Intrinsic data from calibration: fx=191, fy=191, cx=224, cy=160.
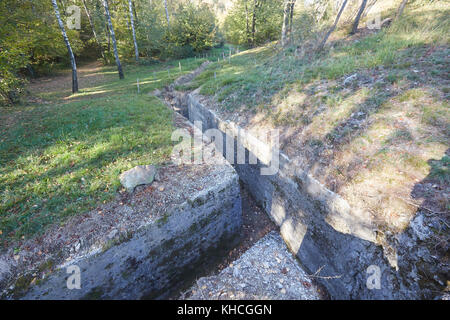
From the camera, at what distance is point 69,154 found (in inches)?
200

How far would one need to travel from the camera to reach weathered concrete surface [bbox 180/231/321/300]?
11.7ft

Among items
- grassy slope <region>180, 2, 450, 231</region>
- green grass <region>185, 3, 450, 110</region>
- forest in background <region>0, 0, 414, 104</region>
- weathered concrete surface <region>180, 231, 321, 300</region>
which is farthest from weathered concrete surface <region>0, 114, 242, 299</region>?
forest in background <region>0, 0, 414, 104</region>

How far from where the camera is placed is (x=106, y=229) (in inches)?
134

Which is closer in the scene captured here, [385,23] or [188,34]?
[385,23]

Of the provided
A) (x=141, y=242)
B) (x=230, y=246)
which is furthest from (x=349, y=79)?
(x=141, y=242)

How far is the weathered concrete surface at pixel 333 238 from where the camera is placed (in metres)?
2.80

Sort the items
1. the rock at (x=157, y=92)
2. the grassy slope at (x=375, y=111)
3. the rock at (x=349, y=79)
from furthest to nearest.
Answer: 1. the rock at (x=157, y=92)
2. the rock at (x=349, y=79)
3. the grassy slope at (x=375, y=111)

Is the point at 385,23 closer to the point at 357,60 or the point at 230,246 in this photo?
the point at 357,60

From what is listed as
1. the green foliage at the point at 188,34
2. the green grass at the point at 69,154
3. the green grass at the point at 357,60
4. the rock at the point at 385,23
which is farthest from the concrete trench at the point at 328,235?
the green foliage at the point at 188,34

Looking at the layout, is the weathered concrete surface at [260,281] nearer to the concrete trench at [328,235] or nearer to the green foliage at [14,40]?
the concrete trench at [328,235]

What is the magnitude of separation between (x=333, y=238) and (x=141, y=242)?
370 cm

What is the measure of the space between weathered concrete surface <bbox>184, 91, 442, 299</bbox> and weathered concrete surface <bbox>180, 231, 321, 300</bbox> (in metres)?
0.45

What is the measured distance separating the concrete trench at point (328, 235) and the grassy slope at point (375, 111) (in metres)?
0.34
